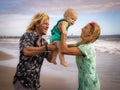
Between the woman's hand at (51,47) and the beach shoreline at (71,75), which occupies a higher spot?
the woman's hand at (51,47)

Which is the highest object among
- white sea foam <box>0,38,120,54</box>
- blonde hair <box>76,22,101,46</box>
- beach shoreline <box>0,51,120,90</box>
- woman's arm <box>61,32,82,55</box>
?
blonde hair <box>76,22,101,46</box>

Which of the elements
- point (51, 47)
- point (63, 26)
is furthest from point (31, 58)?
point (63, 26)

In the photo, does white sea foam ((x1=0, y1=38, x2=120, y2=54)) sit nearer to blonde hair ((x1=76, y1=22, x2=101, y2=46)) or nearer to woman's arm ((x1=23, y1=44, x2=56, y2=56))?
blonde hair ((x1=76, y1=22, x2=101, y2=46))

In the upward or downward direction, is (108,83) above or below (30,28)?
below

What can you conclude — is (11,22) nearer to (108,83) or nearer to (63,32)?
(108,83)

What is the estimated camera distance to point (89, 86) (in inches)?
71.9

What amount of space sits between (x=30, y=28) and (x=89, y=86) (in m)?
0.61

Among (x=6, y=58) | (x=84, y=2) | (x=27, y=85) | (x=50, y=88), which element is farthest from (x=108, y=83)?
(x=27, y=85)

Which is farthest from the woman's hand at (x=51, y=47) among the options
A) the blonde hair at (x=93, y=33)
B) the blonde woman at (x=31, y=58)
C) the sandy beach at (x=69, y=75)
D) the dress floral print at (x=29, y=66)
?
the sandy beach at (x=69, y=75)

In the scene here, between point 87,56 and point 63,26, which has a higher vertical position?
point 63,26

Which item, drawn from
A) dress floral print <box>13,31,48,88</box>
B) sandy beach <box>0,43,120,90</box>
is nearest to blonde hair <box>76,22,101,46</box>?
dress floral print <box>13,31,48,88</box>

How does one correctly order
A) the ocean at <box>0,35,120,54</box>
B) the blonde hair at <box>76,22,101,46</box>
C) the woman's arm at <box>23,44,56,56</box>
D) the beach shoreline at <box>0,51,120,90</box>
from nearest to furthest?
the woman's arm at <box>23,44,56,56</box> → the blonde hair at <box>76,22,101,46</box> → the beach shoreline at <box>0,51,120,90</box> → the ocean at <box>0,35,120,54</box>

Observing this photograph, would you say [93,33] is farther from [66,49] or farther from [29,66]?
[29,66]

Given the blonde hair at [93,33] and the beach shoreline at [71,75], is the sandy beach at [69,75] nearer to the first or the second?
the beach shoreline at [71,75]
